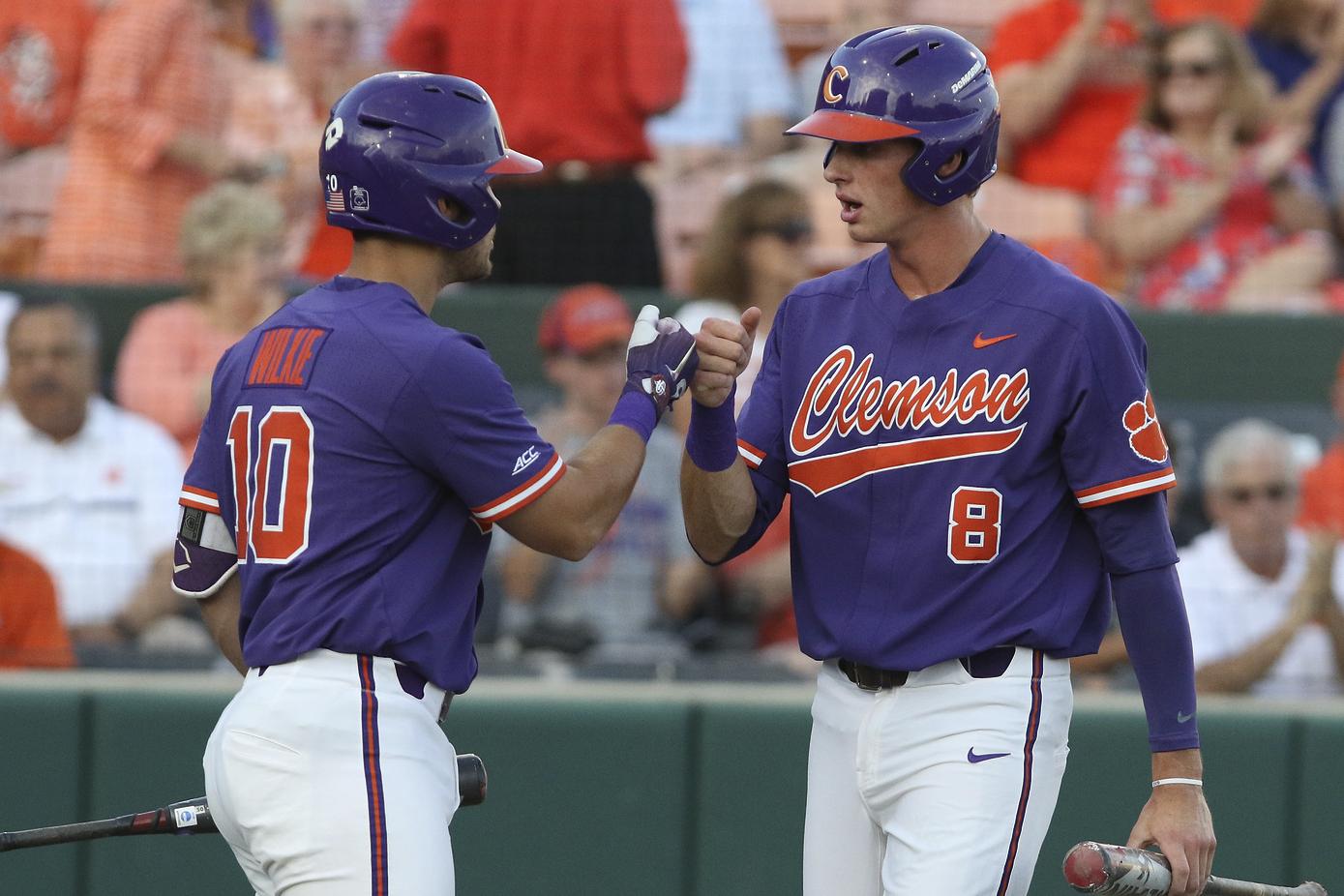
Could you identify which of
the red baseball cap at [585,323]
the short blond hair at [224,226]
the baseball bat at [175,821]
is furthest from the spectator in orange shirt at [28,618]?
the baseball bat at [175,821]

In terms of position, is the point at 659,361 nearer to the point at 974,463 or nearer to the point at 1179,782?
the point at 974,463

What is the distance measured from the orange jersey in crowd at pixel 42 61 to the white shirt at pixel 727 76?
195 cm

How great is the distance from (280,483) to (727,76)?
383cm

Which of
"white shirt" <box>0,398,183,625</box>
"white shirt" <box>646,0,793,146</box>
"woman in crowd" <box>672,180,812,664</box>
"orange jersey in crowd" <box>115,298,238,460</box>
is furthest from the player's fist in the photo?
"white shirt" <box>646,0,793,146</box>

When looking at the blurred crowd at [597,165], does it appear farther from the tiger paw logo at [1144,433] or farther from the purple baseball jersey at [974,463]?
the tiger paw logo at [1144,433]

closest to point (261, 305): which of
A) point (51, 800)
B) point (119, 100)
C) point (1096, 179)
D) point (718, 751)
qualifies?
point (119, 100)

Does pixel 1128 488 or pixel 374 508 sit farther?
pixel 1128 488

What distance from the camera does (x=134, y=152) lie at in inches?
234

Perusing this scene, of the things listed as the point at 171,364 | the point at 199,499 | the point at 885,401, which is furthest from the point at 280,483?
the point at 171,364

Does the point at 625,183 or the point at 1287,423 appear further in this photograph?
the point at 625,183

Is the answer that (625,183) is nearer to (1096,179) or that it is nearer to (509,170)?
(1096,179)

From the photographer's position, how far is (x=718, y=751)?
14.8ft

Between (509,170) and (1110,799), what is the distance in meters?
2.50

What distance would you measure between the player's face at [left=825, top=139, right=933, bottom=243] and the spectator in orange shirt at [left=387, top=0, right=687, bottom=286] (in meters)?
3.03
